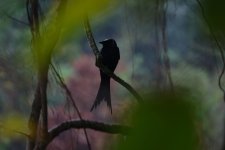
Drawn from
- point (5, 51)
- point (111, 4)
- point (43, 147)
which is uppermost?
point (111, 4)

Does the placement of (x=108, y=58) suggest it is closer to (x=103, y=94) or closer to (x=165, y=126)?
(x=103, y=94)

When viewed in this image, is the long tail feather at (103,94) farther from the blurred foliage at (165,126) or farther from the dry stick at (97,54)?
the blurred foliage at (165,126)

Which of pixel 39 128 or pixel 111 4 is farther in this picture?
pixel 39 128

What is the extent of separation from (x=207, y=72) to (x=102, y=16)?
117 millimetres

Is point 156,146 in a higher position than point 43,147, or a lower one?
higher

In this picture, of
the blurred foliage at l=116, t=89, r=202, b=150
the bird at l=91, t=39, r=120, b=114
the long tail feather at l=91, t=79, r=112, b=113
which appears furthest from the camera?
the bird at l=91, t=39, r=120, b=114

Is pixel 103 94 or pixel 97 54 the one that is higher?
pixel 97 54

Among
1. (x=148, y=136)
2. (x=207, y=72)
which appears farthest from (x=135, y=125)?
(x=207, y=72)

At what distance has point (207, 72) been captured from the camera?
1.00 feet

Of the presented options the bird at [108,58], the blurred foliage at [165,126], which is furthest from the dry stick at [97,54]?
the bird at [108,58]

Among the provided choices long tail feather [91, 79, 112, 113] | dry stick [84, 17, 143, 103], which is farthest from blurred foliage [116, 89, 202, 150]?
long tail feather [91, 79, 112, 113]

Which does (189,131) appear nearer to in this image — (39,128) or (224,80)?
(224,80)

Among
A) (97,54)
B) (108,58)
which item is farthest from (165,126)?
(108,58)

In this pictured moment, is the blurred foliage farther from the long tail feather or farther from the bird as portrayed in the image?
the bird
